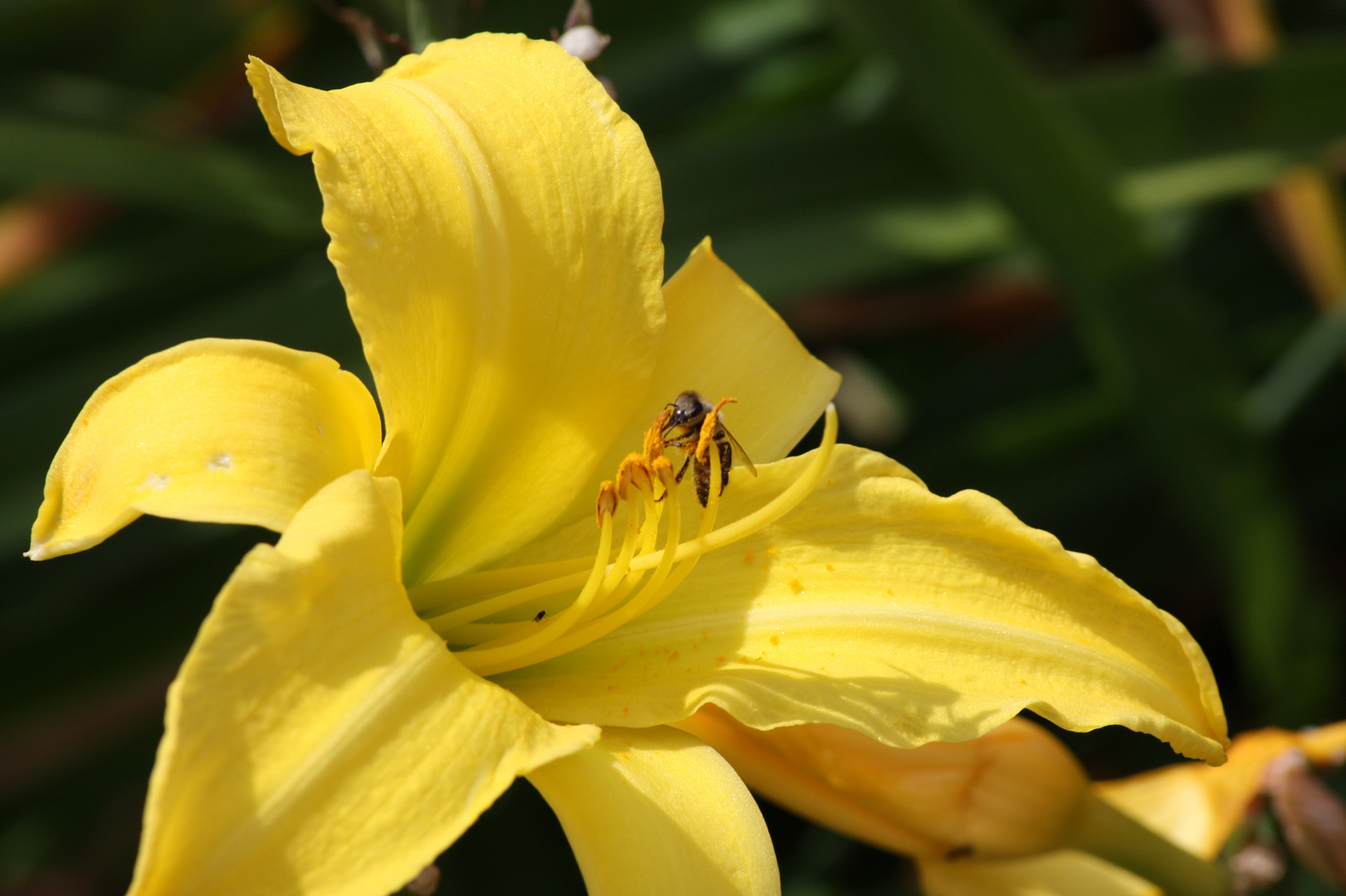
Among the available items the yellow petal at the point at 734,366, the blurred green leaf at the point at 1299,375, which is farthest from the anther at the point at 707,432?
the blurred green leaf at the point at 1299,375

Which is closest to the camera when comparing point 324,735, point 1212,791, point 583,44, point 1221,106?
point 324,735

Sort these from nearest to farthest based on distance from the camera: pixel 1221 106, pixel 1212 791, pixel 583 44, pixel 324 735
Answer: pixel 324 735 < pixel 583 44 < pixel 1212 791 < pixel 1221 106

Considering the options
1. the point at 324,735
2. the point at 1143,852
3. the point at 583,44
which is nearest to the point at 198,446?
the point at 324,735

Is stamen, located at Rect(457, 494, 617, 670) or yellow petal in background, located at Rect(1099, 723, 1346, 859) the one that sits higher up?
stamen, located at Rect(457, 494, 617, 670)

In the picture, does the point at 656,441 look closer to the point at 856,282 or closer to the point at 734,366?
the point at 734,366

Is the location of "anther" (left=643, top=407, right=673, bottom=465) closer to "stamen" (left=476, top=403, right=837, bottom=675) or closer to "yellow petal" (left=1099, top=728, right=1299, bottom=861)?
"stamen" (left=476, top=403, right=837, bottom=675)

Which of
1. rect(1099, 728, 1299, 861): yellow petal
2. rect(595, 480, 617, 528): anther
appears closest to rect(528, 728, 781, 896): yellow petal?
rect(595, 480, 617, 528): anther
